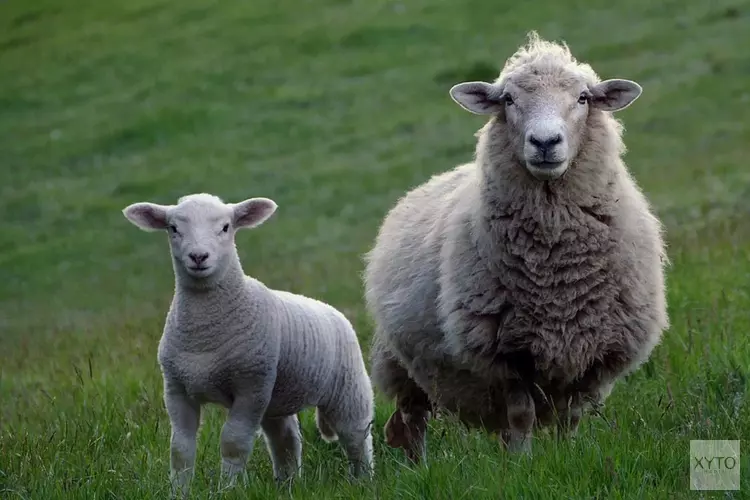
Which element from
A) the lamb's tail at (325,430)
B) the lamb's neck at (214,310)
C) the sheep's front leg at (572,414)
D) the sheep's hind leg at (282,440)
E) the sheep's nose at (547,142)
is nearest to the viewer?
the lamb's neck at (214,310)

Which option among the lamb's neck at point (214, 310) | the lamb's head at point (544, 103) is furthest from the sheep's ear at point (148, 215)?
the lamb's head at point (544, 103)

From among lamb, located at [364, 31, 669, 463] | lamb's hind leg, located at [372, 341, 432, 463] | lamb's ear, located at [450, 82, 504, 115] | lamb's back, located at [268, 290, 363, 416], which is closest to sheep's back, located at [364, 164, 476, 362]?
lamb, located at [364, 31, 669, 463]

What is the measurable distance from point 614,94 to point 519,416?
1.48m

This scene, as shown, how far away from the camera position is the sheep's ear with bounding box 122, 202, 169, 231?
15.0ft

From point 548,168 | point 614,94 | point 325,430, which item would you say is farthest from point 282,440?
point 614,94

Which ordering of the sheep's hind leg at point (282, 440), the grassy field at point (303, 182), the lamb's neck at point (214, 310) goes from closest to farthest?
the grassy field at point (303, 182), the lamb's neck at point (214, 310), the sheep's hind leg at point (282, 440)

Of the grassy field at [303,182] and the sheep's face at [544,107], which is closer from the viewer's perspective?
the grassy field at [303,182]

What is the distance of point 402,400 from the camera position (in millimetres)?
5832

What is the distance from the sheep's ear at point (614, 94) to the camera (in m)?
5.03

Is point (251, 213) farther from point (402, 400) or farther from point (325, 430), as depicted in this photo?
point (402, 400)

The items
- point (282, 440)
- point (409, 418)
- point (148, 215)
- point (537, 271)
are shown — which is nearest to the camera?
point (148, 215)

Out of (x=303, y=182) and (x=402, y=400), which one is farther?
Answer: (x=303, y=182)

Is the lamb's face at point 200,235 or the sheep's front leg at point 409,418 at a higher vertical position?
the lamb's face at point 200,235

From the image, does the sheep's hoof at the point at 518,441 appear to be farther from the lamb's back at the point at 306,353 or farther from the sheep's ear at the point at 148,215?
the sheep's ear at the point at 148,215
